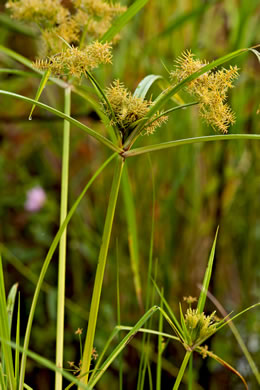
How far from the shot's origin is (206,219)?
117 cm

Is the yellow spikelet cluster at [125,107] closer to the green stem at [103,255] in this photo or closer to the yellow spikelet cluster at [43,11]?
the green stem at [103,255]

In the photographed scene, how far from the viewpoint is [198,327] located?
1.22 feet

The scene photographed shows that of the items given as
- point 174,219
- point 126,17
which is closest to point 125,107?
point 126,17

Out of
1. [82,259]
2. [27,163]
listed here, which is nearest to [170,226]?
[82,259]

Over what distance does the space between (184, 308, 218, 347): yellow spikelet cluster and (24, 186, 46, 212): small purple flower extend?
1.02 meters

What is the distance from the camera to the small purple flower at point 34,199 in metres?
1.36

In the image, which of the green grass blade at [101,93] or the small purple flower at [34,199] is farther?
the small purple flower at [34,199]

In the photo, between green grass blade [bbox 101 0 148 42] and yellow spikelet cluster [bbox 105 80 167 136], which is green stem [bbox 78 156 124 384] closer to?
yellow spikelet cluster [bbox 105 80 167 136]

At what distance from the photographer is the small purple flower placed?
136 cm

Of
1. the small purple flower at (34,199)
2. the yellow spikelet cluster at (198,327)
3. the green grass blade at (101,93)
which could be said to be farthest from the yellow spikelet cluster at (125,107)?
the small purple flower at (34,199)

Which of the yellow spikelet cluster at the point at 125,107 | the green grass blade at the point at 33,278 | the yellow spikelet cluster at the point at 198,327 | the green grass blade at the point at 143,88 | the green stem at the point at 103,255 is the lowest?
the green grass blade at the point at 33,278

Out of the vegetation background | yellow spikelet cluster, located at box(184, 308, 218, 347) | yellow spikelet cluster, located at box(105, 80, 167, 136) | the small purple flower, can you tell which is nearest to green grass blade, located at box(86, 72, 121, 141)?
yellow spikelet cluster, located at box(105, 80, 167, 136)

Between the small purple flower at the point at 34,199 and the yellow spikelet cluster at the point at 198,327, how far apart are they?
1019mm

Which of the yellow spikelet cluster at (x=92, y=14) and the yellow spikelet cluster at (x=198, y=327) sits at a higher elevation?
the yellow spikelet cluster at (x=92, y=14)
